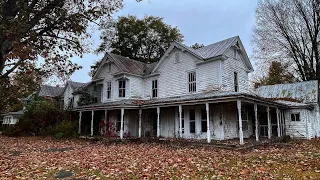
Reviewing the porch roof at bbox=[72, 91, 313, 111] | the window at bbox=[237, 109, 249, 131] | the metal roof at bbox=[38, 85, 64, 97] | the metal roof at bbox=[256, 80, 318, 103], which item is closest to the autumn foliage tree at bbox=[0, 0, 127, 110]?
the porch roof at bbox=[72, 91, 313, 111]

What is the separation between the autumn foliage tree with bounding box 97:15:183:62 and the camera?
135 feet

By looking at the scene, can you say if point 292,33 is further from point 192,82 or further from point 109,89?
point 109,89

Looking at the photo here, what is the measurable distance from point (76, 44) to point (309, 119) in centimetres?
1980

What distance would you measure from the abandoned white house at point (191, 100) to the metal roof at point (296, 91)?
10cm

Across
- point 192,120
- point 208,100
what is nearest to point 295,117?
point 192,120

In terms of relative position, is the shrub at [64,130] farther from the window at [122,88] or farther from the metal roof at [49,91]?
the metal roof at [49,91]

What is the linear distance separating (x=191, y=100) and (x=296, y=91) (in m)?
15.3

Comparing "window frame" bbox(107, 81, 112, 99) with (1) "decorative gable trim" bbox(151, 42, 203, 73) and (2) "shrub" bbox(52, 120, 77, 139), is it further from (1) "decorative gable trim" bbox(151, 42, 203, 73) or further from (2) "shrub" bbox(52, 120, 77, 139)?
(1) "decorative gable trim" bbox(151, 42, 203, 73)

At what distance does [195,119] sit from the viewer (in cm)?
1673

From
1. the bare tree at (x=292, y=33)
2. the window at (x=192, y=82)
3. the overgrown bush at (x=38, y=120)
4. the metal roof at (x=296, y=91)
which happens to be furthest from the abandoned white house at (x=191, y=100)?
the bare tree at (x=292, y=33)

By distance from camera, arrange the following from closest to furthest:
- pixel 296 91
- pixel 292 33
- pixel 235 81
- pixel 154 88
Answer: pixel 235 81 → pixel 154 88 → pixel 296 91 → pixel 292 33

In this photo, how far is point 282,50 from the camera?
30.8 meters

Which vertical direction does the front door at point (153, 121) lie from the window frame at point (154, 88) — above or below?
below

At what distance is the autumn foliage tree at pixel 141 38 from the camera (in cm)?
4122
